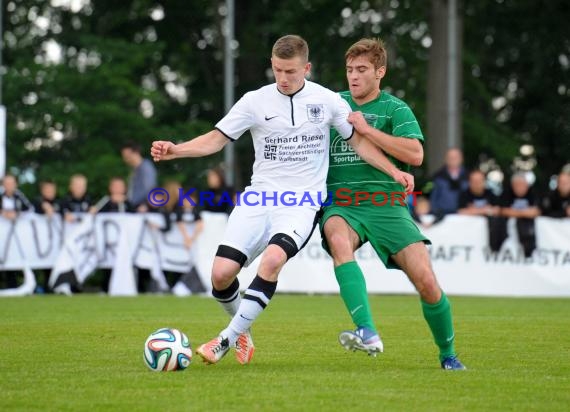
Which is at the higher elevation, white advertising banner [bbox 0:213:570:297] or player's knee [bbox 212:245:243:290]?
player's knee [bbox 212:245:243:290]

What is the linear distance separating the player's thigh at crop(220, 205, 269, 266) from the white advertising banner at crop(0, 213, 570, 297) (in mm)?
9721

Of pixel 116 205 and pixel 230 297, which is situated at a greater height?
pixel 230 297

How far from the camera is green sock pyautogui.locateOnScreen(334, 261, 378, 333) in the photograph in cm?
844

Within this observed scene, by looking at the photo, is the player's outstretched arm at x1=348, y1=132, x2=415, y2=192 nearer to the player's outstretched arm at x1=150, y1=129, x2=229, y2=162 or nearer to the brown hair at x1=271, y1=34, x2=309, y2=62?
the brown hair at x1=271, y1=34, x2=309, y2=62

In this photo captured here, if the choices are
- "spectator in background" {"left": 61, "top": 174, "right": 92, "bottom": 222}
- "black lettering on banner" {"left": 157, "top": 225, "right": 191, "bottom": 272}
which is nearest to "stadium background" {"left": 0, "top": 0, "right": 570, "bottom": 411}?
"black lettering on banner" {"left": 157, "top": 225, "right": 191, "bottom": 272}

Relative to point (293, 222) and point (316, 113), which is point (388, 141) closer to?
point (316, 113)

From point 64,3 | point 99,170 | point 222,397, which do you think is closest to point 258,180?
point 222,397

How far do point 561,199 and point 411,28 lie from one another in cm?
1465

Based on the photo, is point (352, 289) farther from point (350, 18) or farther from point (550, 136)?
point (550, 136)

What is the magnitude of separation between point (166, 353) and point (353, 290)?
1349mm

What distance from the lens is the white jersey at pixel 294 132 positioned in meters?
8.77

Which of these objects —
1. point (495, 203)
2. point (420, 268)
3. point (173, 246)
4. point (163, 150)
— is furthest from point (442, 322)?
point (173, 246)

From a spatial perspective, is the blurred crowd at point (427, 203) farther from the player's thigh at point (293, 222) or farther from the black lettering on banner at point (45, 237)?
the player's thigh at point (293, 222)

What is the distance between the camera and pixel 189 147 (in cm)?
891
